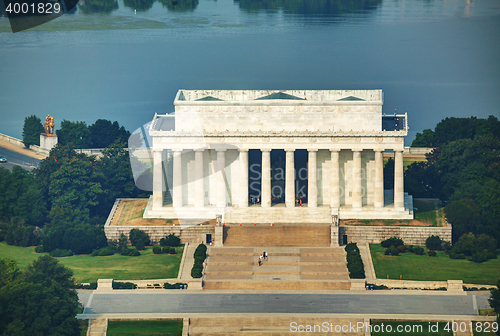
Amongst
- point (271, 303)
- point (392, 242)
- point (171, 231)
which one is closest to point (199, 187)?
point (171, 231)

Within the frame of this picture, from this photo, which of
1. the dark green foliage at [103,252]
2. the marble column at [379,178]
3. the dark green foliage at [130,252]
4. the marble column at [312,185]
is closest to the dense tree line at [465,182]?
the marble column at [379,178]

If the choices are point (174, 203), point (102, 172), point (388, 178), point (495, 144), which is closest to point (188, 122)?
point (174, 203)

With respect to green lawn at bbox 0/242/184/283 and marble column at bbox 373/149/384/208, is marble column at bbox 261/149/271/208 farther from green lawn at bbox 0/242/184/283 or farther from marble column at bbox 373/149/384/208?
marble column at bbox 373/149/384/208

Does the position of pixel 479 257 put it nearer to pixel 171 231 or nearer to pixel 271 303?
pixel 271 303

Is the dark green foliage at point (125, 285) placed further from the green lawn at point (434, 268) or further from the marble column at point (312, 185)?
the marble column at point (312, 185)

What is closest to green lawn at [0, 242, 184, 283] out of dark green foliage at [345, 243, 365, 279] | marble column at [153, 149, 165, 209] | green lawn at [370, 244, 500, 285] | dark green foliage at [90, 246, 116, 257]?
dark green foliage at [90, 246, 116, 257]
